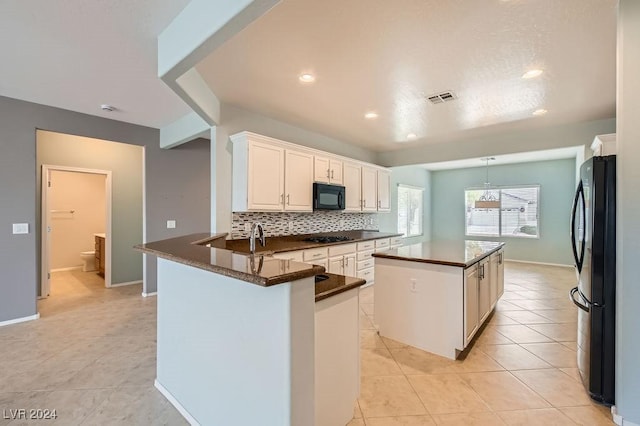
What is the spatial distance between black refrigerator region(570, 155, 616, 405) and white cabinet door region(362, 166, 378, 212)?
3441 mm

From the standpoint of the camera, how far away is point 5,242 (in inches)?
128

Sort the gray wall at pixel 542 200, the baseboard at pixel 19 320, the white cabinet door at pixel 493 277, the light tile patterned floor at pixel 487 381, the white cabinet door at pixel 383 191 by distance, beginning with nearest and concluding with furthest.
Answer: the light tile patterned floor at pixel 487 381 < the baseboard at pixel 19 320 < the white cabinet door at pixel 493 277 < the white cabinet door at pixel 383 191 < the gray wall at pixel 542 200

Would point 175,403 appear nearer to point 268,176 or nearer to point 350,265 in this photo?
point 268,176

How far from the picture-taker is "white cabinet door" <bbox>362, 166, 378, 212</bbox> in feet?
17.3

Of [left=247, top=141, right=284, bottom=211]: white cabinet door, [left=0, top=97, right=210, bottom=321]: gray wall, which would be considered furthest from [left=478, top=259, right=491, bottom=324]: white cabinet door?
[left=0, top=97, right=210, bottom=321]: gray wall

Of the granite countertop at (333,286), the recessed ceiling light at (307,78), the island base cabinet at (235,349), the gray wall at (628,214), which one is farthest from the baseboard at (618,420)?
the recessed ceiling light at (307,78)

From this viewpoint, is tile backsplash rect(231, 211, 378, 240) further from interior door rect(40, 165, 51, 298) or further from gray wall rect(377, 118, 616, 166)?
interior door rect(40, 165, 51, 298)

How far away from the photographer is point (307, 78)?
2.76m

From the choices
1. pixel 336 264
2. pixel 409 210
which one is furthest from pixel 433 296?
pixel 409 210

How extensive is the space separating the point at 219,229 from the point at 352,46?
2.39 meters

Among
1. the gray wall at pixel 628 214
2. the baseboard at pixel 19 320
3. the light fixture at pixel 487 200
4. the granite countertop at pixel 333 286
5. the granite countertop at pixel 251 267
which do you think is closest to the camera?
the granite countertop at pixel 251 267

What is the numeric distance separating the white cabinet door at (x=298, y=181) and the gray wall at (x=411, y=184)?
2771 millimetres

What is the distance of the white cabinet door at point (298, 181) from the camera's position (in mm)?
3824

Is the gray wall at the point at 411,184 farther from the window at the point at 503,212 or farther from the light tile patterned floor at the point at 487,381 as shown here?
the light tile patterned floor at the point at 487,381
